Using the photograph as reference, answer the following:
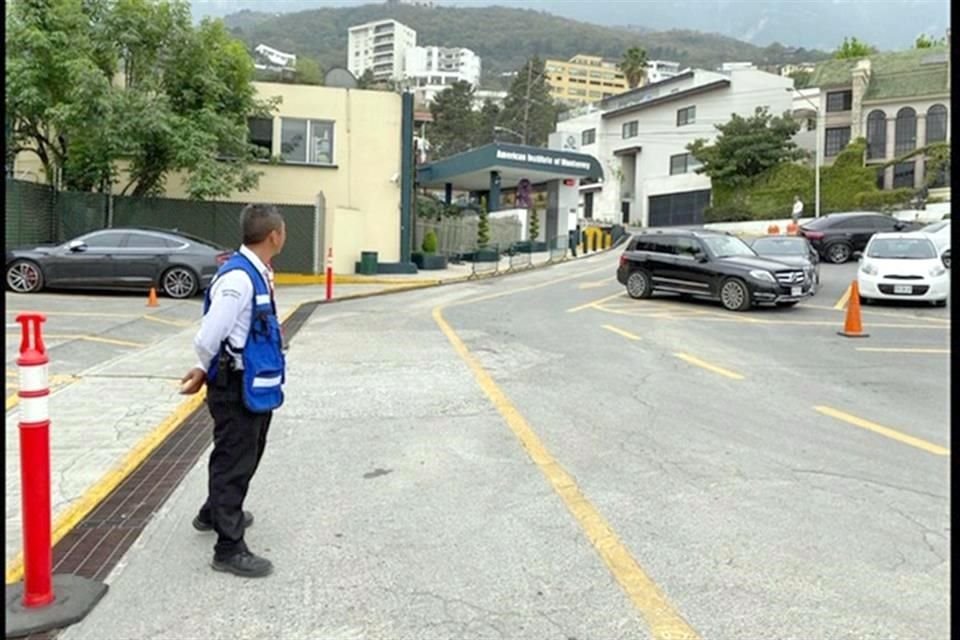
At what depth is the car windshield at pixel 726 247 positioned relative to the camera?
17.7m

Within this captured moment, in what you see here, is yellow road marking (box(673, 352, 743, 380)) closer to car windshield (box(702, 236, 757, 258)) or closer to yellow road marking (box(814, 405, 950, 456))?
yellow road marking (box(814, 405, 950, 456))

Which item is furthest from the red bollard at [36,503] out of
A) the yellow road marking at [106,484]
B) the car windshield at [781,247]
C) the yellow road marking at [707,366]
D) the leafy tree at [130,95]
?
the car windshield at [781,247]

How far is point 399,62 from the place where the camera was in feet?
488

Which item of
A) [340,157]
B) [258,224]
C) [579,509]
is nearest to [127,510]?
[258,224]

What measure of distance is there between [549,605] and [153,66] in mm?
21924

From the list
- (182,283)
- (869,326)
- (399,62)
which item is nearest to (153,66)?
(182,283)

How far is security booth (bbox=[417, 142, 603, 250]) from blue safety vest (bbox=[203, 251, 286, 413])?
32017mm

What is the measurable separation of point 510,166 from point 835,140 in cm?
2978

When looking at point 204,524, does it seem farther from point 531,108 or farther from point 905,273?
point 531,108

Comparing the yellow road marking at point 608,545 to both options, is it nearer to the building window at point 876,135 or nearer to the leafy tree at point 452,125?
the building window at point 876,135

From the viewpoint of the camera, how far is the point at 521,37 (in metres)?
162

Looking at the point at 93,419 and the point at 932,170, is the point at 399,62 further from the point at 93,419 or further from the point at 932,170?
the point at 93,419

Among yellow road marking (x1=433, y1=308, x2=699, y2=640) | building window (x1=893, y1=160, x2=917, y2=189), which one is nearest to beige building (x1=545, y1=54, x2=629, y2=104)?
building window (x1=893, y1=160, x2=917, y2=189)

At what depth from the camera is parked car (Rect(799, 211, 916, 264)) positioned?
92.6 feet
